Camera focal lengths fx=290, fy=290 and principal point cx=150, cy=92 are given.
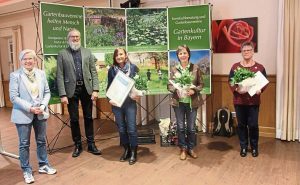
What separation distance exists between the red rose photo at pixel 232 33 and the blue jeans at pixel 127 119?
6.63 ft

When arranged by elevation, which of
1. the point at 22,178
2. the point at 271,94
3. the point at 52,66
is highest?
the point at 52,66

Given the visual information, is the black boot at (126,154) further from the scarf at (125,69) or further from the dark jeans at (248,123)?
the dark jeans at (248,123)

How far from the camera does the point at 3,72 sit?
26.7ft

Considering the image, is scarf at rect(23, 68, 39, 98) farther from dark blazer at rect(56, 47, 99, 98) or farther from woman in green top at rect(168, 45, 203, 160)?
woman in green top at rect(168, 45, 203, 160)

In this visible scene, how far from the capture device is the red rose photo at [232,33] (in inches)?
170

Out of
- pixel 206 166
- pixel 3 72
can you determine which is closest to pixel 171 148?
pixel 206 166

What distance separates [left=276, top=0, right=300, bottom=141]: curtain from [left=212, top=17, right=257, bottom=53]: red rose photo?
16.9 inches

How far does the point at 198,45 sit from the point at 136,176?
222cm

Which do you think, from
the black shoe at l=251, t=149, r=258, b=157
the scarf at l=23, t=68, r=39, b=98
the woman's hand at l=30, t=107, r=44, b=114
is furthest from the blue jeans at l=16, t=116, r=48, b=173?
the black shoe at l=251, t=149, r=258, b=157

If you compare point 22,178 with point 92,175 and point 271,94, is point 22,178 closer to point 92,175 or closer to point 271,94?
point 92,175

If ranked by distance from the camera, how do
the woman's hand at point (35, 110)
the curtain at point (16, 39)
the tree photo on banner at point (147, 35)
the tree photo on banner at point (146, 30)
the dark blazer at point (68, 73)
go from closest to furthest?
the woman's hand at point (35, 110)
the dark blazer at point (68, 73)
the tree photo on banner at point (147, 35)
the tree photo on banner at point (146, 30)
the curtain at point (16, 39)

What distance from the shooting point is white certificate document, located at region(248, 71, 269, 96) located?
3.21m

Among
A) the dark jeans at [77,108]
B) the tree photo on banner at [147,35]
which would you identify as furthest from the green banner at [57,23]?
the dark jeans at [77,108]

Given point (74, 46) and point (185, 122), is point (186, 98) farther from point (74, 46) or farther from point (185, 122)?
point (74, 46)
